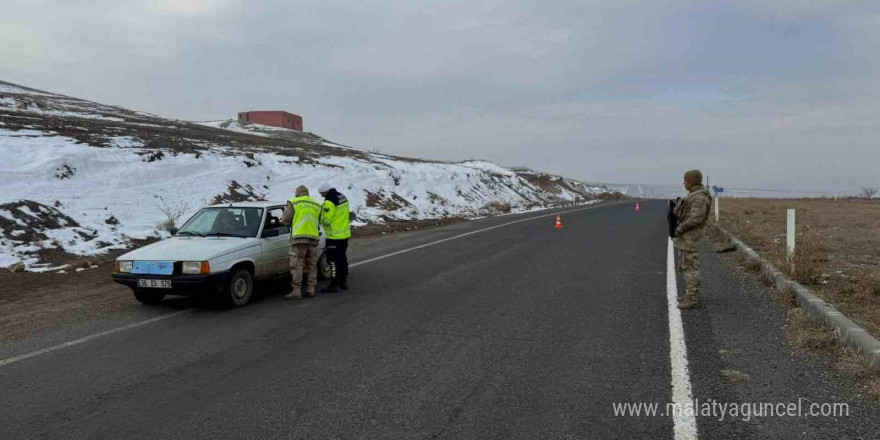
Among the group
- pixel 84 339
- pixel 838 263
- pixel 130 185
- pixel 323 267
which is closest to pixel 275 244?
pixel 323 267

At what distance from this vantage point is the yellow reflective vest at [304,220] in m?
7.63

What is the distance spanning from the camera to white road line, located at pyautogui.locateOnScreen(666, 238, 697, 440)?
3361 mm

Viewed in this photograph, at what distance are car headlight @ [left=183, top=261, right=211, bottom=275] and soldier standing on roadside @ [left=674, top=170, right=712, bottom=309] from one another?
5719mm

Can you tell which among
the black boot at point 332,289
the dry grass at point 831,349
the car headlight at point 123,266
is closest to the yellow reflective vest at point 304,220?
the black boot at point 332,289

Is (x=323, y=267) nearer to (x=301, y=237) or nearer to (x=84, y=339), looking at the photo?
(x=301, y=237)

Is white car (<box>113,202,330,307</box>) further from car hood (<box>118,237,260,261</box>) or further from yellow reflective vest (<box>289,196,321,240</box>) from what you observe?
yellow reflective vest (<box>289,196,321,240</box>)

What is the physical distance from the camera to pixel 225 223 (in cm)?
786

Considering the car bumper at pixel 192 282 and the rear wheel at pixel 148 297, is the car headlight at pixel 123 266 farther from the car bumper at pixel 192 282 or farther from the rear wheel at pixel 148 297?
the rear wheel at pixel 148 297

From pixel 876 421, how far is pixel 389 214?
1926 centimetres

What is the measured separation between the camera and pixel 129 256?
6914 mm

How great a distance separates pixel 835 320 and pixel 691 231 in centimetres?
192

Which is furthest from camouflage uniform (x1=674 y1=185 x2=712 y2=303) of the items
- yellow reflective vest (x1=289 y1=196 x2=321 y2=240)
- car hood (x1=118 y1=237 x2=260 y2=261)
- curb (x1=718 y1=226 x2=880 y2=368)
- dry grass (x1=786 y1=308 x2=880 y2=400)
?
car hood (x1=118 y1=237 x2=260 y2=261)

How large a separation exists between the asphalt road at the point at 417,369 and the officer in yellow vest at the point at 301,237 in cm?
33

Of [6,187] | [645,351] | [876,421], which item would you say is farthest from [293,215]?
[6,187]
